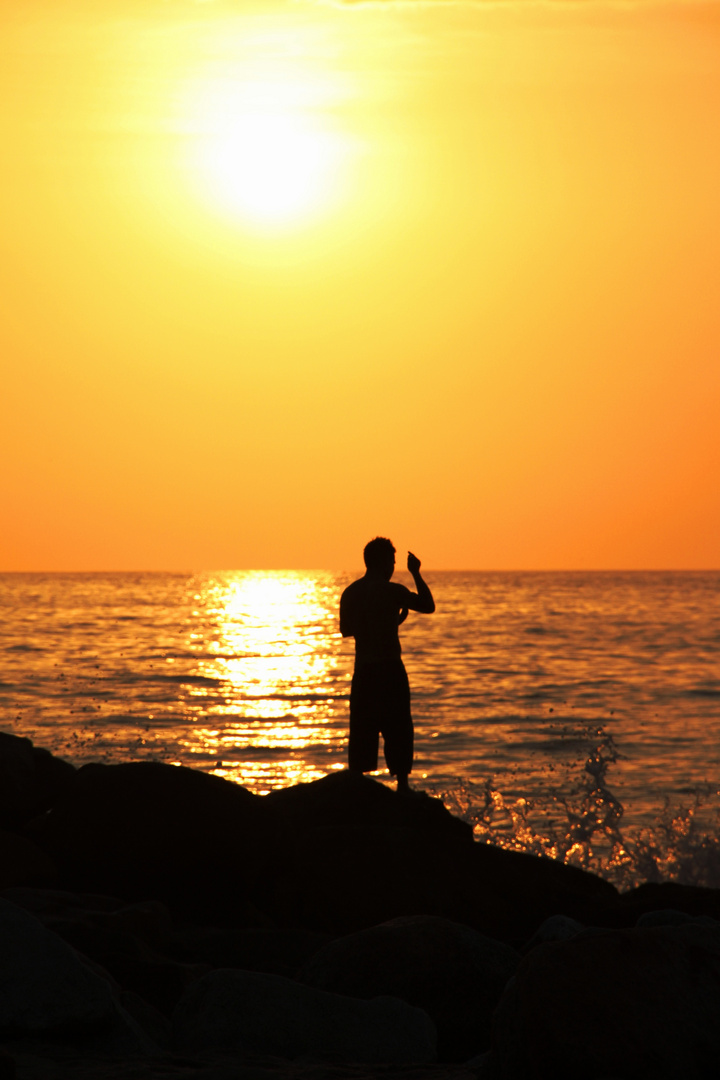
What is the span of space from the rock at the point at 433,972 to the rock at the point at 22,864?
298cm

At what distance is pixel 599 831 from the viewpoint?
14.7m

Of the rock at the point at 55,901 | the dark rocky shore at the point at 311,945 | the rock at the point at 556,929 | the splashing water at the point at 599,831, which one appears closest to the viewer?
the dark rocky shore at the point at 311,945

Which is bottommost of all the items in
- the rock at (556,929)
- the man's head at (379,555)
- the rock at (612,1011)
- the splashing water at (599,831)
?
the splashing water at (599,831)

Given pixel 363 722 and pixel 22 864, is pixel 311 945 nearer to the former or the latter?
pixel 363 722

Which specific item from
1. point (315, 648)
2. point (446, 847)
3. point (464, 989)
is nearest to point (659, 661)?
point (315, 648)

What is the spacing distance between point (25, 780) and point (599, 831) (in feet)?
24.7

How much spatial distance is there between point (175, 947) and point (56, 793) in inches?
135

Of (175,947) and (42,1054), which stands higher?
(42,1054)

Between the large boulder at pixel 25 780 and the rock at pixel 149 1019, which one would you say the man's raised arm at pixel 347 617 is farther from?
the rock at pixel 149 1019

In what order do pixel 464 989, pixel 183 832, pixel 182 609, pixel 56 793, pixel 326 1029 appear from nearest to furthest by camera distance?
pixel 326 1029 → pixel 464 989 → pixel 183 832 → pixel 56 793 → pixel 182 609

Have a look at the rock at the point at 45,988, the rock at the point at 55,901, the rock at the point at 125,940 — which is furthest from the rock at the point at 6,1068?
the rock at the point at 55,901

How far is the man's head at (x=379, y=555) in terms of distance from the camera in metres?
9.44

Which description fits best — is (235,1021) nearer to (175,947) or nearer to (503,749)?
(175,947)

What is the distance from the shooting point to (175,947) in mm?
7547
